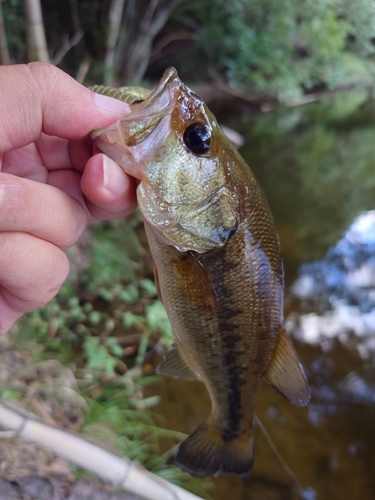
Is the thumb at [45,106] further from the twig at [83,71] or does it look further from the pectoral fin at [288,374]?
the twig at [83,71]

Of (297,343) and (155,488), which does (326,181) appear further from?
(155,488)

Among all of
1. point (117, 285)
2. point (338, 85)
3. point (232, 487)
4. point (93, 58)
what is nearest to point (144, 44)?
point (93, 58)

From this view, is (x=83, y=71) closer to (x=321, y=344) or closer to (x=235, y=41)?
(x=321, y=344)

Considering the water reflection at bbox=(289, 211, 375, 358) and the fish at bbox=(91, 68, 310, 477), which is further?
the water reflection at bbox=(289, 211, 375, 358)

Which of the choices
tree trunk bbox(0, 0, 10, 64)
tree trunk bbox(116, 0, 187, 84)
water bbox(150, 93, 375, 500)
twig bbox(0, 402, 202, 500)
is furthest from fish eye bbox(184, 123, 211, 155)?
tree trunk bbox(116, 0, 187, 84)

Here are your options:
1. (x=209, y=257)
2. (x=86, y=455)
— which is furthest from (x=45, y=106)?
(x=86, y=455)

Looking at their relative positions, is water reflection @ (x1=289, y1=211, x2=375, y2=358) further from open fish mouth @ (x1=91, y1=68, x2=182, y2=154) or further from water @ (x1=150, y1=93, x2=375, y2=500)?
open fish mouth @ (x1=91, y1=68, x2=182, y2=154)

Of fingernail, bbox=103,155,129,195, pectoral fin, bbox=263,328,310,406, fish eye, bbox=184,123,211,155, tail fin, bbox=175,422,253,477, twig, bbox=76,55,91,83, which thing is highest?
fish eye, bbox=184,123,211,155
